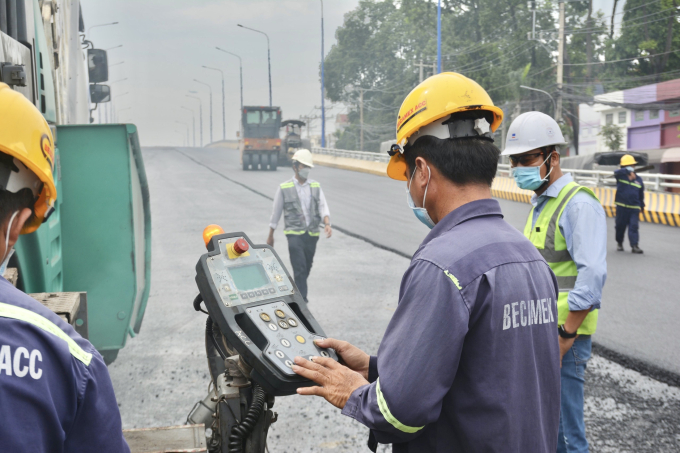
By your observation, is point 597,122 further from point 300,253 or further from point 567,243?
point 567,243

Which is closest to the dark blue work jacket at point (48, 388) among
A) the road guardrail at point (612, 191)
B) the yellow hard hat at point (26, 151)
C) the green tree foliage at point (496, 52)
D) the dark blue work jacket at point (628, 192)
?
the yellow hard hat at point (26, 151)

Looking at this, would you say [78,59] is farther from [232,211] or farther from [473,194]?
[232,211]

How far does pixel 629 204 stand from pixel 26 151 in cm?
1193

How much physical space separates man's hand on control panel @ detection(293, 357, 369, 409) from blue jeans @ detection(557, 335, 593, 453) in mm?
1891

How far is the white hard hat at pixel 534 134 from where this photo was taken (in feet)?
11.9

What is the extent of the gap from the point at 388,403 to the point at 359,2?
68.7 metres

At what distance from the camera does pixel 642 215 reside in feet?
52.1

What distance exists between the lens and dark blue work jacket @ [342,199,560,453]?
5.49ft

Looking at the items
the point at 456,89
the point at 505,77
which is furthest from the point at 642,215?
the point at 505,77

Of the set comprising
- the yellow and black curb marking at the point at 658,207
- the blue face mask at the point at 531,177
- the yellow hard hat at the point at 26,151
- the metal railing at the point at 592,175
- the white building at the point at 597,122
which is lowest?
the yellow and black curb marking at the point at 658,207

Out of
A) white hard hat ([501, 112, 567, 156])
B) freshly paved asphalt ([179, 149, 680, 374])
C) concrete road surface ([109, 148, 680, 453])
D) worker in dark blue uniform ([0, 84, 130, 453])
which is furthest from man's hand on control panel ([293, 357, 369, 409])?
freshly paved asphalt ([179, 149, 680, 374])

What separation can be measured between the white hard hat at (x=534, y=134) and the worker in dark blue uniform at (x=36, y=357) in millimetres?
2766

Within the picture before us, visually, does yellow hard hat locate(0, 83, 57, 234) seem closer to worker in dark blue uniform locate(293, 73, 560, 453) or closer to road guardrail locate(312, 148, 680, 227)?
worker in dark blue uniform locate(293, 73, 560, 453)

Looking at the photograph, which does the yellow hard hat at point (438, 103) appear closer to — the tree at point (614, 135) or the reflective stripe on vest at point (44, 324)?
the reflective stripe on vest at point (44, 324)
